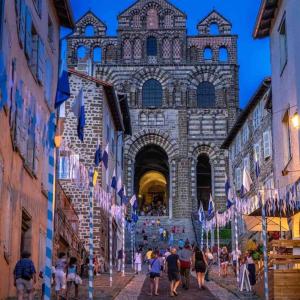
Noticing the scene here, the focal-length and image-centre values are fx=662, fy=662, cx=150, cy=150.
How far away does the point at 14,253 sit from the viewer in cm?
1727

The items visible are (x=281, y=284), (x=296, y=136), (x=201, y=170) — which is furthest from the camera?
(x=201, y=170)

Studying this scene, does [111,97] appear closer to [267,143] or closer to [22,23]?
[267,143]

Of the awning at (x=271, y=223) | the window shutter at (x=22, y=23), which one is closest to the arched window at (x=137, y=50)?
the awning at (x=271, y=223)

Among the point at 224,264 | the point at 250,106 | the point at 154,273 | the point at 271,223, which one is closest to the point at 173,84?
the point at 250,106

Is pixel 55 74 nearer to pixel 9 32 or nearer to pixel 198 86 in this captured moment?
pixel 9 32

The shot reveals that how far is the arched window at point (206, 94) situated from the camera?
55844 millimetres

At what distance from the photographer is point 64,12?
23.9 metres

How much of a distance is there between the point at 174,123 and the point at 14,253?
3836cm

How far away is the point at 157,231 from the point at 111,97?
641 inches

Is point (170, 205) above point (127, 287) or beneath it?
above

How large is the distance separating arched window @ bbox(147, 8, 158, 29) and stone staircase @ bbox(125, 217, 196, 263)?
1727cm

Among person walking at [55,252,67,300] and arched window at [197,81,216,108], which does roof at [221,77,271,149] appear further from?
person walking at [55,252,67,300]

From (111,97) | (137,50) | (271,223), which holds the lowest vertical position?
(271,223)

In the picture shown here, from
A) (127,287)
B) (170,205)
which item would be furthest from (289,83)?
(170,205)
